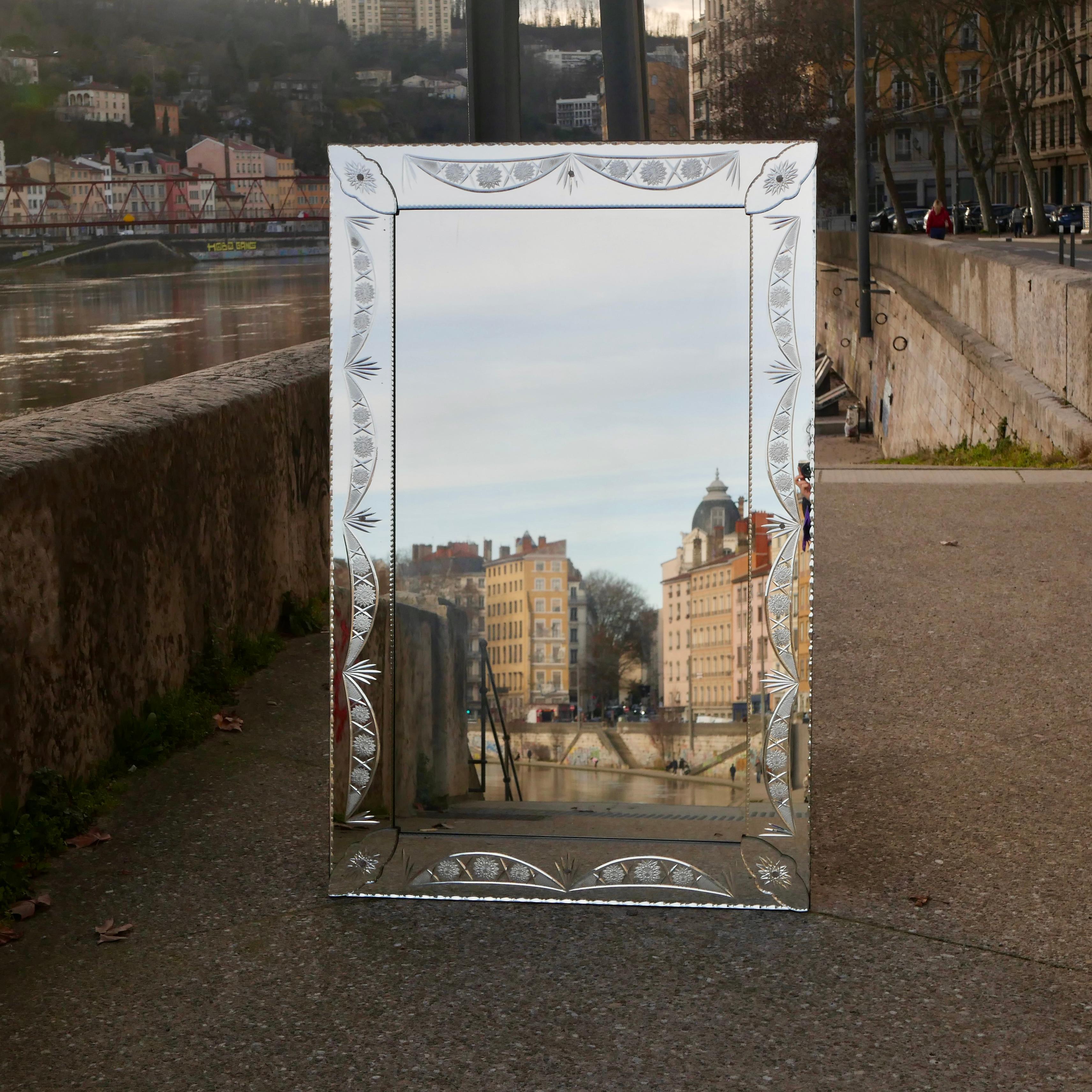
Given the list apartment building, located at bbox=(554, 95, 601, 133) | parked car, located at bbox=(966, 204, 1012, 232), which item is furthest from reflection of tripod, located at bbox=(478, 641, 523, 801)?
parked car, located at bbox=(966, 204, 1012, 232)

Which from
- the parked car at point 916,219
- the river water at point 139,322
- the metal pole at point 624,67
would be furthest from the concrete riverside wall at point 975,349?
the parked car at point 916,219

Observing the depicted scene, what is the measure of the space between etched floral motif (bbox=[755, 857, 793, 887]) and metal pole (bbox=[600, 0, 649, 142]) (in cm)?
228

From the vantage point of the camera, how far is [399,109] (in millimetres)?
5203

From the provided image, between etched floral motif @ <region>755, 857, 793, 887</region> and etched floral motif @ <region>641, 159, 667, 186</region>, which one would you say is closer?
etched floral motif @ <region>641, 159, 667, 186</region>

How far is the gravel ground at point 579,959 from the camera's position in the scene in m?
2.44

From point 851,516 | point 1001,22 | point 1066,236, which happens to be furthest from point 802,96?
point 851,516

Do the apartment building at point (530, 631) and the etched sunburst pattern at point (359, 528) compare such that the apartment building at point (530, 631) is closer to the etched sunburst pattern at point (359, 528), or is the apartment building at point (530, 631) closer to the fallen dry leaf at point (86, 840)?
the etched sunburst pattern at point (359, 528)

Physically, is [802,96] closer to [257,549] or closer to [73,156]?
[73,156]

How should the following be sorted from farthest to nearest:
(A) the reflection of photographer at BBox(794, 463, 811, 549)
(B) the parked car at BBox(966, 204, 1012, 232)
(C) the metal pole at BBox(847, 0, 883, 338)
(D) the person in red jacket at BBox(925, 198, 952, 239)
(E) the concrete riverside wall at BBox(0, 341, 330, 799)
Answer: (B) the parked car at BBox(966, 204, 1012, 232)
(D) the person in red jacket at BBox(925, 198, 952, 239)
(C) the metal pole at BBox(847, 0, 883, 338)
(E) the concrete riverside wall at BBox(0, 341, 330, 799)
(A) the reflection of photographer at BBox(794, 463, 811, 549)

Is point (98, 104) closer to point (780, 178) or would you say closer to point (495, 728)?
point (495, 728)

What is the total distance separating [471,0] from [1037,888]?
287 cm

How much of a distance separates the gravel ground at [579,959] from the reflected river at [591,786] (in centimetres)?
26

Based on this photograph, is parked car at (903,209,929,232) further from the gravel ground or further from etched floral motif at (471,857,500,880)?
etched floral motif at (471,857,500,880)

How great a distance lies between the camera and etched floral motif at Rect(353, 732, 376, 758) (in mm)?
3109
